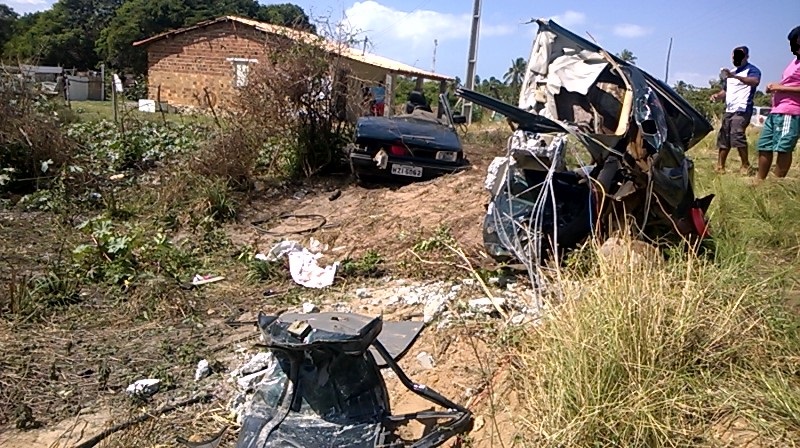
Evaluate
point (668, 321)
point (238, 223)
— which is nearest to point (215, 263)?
point (238, 223)

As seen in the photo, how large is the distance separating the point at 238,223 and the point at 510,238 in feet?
13.6

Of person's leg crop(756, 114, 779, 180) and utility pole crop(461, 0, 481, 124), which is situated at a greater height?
utility pole crop(461, 0, 481, 124)

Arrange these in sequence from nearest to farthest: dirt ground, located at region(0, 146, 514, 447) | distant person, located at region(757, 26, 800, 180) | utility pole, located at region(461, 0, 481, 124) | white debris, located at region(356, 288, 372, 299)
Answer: dirt ground, located at region(0, 146, 514, 447)
white debris, located at region(356, 288, 372, 299)
distant person, located at region(757, 26, 800, 180)
utility pole, located at region(461, 0, 481, 124)

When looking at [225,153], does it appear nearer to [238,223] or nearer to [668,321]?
[238,223]

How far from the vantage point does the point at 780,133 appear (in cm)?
635

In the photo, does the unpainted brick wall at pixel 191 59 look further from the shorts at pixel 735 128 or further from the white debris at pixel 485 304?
the white debris at pixel 485 304

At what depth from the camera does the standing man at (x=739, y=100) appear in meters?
7.55

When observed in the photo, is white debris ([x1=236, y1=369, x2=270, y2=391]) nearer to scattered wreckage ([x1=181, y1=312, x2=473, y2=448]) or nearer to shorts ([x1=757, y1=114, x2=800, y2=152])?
scattered wreckage ([x1=181, y1=312, x2=473, y2=448])

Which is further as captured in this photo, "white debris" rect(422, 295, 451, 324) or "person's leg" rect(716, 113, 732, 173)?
"person's leg" rect(716, 113, 732, 173)

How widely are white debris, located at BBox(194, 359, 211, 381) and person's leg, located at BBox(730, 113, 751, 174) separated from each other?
6534 millimetres

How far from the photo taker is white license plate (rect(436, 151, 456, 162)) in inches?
349

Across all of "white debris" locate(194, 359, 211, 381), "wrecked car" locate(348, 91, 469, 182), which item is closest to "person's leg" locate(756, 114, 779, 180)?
"wrecked car" locate(348, 91, 469, 182)

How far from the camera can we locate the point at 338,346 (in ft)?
9.35

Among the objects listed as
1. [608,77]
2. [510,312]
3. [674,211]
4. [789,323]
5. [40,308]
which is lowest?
[40,308]
